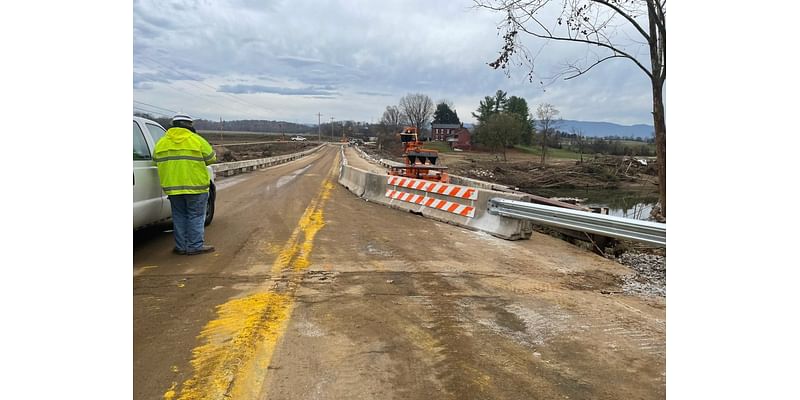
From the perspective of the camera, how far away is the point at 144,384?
10.2 feet

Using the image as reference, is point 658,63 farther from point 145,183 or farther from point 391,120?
point 391,120

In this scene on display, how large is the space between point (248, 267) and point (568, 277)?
13.5 feet

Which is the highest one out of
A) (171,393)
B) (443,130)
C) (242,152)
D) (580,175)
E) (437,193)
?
(443,130)

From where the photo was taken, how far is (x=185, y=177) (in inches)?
255

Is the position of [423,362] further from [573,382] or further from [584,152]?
[584,152]

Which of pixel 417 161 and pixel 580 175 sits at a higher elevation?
pixel 417 161

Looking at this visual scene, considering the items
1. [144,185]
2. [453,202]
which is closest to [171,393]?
[144,185]

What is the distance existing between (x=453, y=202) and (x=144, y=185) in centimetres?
599

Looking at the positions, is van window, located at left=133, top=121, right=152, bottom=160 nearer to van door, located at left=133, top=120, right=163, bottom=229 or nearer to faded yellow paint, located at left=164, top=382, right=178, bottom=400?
van door, located at left=133, top=120, right=163, bottom=229

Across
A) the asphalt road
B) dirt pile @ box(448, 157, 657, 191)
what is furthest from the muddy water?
the asphalt road

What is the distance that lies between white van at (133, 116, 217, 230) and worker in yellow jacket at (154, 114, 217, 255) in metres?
0.21

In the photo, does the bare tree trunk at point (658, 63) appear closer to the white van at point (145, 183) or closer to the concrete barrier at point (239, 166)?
the white van at point (145, 183)

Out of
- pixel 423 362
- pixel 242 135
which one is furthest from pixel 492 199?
pixel 242 135

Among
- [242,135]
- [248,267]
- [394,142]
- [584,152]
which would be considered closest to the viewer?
[248,267]
